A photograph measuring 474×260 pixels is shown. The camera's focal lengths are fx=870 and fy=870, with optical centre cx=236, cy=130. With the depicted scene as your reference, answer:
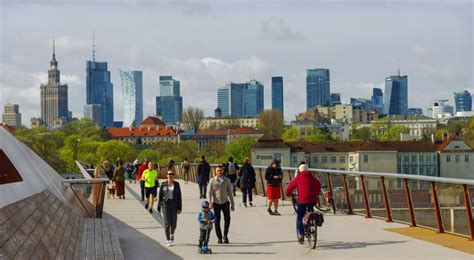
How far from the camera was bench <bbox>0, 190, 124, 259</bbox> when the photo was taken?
25.4 ft

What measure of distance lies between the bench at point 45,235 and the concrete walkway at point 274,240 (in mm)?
698

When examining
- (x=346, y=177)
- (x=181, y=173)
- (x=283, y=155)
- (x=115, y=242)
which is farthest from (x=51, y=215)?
(x=283, y=155)

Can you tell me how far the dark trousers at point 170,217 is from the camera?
15.9 metres

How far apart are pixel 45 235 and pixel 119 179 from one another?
69.4ft

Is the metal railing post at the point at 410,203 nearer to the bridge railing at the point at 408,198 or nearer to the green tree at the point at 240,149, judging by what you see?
the bridge railing at the point at 408,198

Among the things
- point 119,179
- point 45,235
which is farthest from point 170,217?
point 119,179

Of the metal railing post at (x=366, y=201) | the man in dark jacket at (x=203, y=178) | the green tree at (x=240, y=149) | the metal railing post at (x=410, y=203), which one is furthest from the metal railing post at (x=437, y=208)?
the green tree at (x=240, y=149)

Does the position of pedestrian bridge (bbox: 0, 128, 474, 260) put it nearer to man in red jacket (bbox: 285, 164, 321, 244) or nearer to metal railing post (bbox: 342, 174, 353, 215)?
metal railing post (bbox: 342, 174, 353, 215)

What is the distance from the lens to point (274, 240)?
16500mm

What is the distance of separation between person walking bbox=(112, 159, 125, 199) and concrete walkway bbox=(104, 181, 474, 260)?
6.77m

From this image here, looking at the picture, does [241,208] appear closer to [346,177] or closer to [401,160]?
[346,177]

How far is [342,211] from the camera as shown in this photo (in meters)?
22.2

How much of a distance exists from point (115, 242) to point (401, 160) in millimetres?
114823

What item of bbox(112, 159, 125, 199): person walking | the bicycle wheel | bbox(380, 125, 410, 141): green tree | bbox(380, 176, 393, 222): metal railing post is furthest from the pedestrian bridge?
bbox(380, 125, 410, 141): green tree
